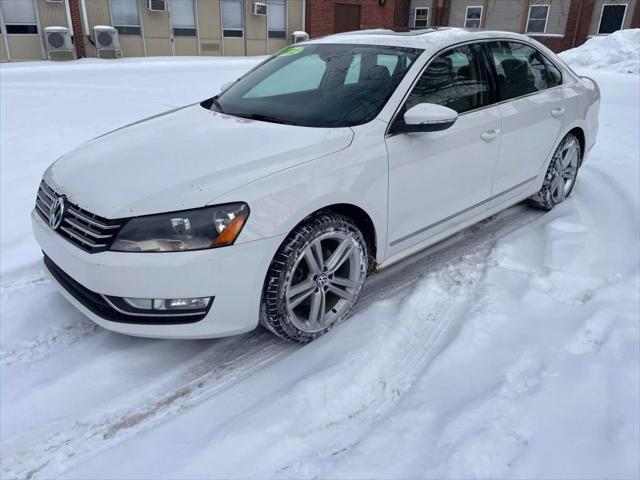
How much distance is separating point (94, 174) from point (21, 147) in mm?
3930

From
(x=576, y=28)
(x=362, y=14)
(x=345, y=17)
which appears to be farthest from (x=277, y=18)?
(x=576, y=28)

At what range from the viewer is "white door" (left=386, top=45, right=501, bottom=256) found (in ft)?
10.0

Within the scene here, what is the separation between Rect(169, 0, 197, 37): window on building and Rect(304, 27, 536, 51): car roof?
56.0 feet

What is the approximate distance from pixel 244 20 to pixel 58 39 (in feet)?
22.2

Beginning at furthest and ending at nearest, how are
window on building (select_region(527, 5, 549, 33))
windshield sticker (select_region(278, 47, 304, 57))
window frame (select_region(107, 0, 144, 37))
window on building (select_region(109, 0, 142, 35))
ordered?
window on building (select_region(527, 5, 549, 33)) < window frame (select_region(107, 0, 144, 37)) < window on building (select_region(109, 0, 142, 35)) < windshield sticker (select_region(278, 47, 304, 57))

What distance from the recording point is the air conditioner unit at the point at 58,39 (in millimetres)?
16344

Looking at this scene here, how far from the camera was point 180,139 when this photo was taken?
297 cm

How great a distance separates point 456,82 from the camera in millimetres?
3436

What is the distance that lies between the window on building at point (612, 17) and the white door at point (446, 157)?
22659mm

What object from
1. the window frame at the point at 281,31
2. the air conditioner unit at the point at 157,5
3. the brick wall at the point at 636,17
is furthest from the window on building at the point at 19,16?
the brick wall at the point at 636,17

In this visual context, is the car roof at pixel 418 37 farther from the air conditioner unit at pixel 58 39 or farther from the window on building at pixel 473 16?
the window on building at pixel 473 16

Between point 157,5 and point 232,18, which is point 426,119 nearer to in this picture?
point 157,5

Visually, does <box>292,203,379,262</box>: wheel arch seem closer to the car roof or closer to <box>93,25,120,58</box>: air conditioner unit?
the car roof

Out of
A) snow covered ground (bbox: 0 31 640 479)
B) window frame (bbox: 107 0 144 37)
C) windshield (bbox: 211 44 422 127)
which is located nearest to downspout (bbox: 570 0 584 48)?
window frame (bbox: 107 0 144 37)
